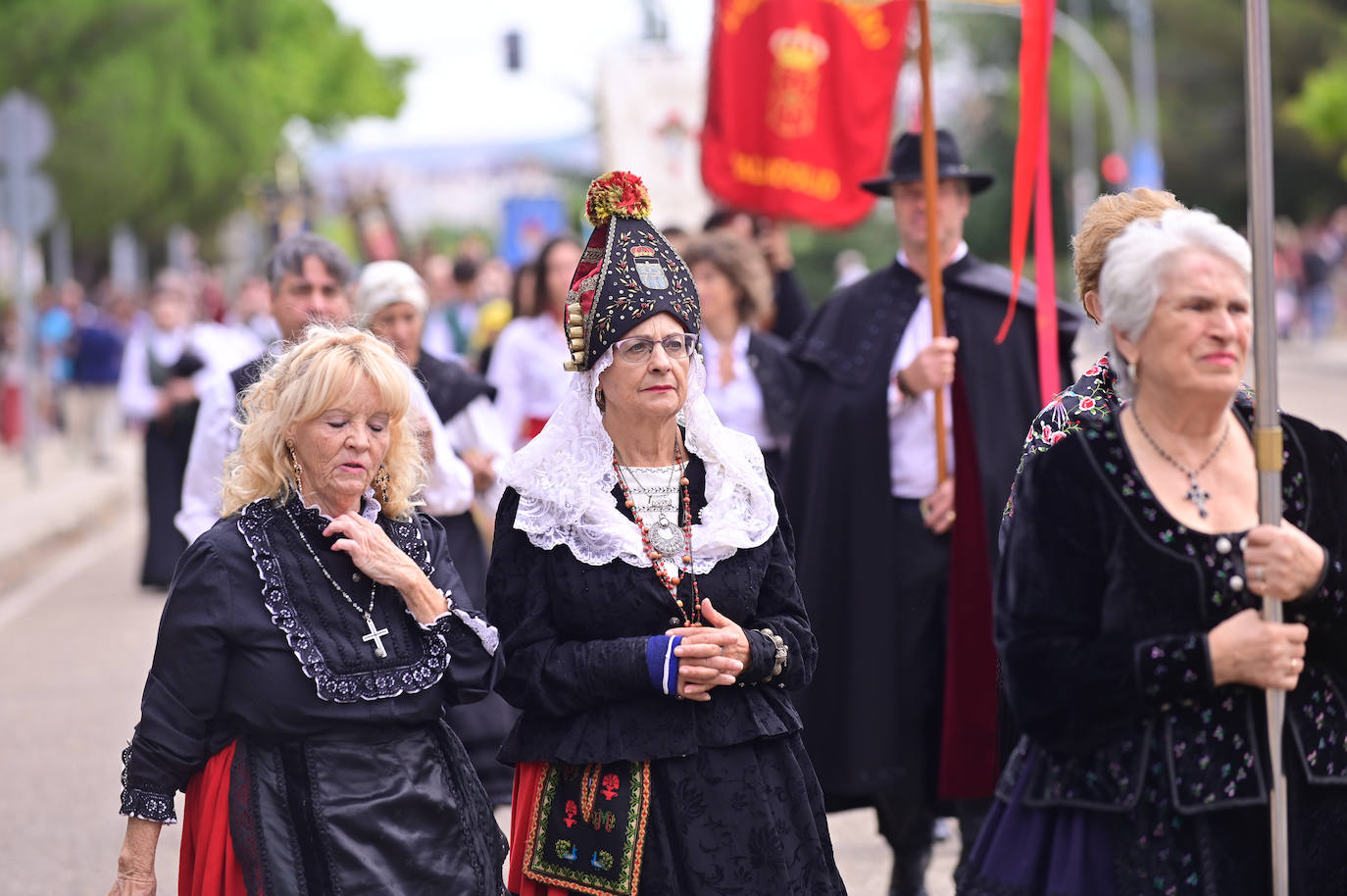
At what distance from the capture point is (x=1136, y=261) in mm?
3180

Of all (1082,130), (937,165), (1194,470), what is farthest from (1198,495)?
(1082,130)

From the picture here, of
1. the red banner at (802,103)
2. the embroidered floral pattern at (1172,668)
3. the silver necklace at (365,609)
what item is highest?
the red banner at (802,103)

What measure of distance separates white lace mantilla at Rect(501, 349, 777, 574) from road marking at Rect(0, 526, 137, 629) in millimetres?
8922

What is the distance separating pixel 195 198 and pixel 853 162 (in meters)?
25.0

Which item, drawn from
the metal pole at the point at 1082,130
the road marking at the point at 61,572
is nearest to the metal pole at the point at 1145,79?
the metal pole at the point at 1082,130

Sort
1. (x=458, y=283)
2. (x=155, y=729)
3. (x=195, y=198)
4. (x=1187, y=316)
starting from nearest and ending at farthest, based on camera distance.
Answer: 1. (x=1187, y=316)
2. (x=155, y=729)
3. (x=458, y=283)
4. (x=195, y=198)

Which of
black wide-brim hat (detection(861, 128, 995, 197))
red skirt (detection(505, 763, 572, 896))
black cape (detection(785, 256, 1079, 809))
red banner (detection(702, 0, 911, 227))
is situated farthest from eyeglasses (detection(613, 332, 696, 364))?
red banner (detection(702, 0, 911, 227))

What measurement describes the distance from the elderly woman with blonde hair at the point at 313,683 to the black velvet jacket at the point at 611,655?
0.15m

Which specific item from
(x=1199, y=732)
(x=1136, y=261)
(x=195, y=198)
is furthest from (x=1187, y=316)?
(x=195, y=198)

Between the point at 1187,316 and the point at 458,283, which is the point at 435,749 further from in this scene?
the point at 458,283

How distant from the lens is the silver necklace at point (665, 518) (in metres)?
3.92

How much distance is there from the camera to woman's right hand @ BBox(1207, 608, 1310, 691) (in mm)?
3041

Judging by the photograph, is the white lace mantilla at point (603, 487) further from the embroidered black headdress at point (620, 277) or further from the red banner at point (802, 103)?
the red banner at point (802, 103)

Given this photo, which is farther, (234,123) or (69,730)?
(234,123)
